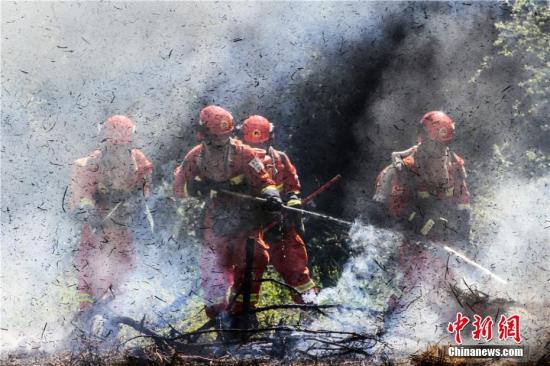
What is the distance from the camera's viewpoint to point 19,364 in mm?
6801

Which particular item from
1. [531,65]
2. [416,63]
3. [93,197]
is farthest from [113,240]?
[531,65]

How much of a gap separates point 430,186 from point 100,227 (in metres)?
3.65

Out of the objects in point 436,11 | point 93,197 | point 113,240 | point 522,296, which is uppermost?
point 436,11

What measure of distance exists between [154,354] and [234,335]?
2.81 feet

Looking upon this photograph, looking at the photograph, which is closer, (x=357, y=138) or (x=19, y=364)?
(x=19, y=364)

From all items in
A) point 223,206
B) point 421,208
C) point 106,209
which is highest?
point 106,209

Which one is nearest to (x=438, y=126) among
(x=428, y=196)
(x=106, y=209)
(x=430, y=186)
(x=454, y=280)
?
(x=430, y=186)

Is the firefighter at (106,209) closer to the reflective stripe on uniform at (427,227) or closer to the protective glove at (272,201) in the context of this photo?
the protective glove at (272,201)

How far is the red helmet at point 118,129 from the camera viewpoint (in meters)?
7.21

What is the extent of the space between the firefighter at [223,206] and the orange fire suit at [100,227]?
659 mm

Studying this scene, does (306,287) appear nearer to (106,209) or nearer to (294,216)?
(294,216)

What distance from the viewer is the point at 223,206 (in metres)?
7.20

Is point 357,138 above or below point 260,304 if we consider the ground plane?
above

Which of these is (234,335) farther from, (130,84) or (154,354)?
(130,84)
